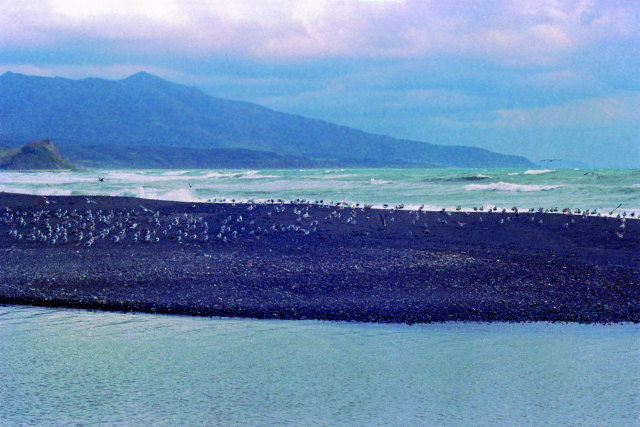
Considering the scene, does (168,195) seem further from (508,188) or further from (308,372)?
(308,372)

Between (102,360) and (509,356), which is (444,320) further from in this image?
(102,360)

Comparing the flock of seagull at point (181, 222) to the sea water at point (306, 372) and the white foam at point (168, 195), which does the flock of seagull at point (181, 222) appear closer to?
the sea water at point (306, 372)

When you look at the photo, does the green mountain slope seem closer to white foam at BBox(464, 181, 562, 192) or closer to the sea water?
white foam at BBox(464, 181, 562, 192)

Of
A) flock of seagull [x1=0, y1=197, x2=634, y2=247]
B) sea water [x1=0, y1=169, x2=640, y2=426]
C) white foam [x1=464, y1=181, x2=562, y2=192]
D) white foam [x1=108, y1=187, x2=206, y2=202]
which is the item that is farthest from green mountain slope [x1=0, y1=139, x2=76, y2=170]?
sea water [x1=0, y1=169, x2=640, y2=426]

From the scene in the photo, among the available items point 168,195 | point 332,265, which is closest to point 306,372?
point 332,265

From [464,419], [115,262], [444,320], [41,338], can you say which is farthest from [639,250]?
[41,338]

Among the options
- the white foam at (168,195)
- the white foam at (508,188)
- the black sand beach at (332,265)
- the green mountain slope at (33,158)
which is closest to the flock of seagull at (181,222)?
the black sand beach at (332,265)
